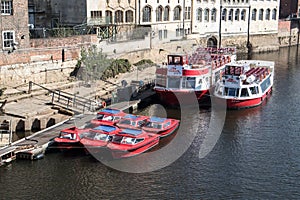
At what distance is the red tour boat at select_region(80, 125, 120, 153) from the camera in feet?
107

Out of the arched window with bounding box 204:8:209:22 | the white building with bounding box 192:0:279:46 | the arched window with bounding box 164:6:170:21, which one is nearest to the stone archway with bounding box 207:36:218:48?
the white building with bounding box 192:0:279:46

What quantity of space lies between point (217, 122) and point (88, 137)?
43.0ft

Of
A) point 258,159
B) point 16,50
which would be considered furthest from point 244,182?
point 16,50

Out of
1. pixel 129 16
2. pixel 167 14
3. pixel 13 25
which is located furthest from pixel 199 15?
pixel 13 25

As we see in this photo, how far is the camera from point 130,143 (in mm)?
32750

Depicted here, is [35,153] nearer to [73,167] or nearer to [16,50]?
[73,167]

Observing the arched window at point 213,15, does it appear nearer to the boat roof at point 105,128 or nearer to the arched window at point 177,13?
the arched window at point 177,13

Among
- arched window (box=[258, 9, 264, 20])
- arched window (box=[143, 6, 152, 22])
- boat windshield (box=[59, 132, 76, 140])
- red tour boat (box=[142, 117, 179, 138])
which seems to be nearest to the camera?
boat windshield (box=[59, 132, 76, 140])

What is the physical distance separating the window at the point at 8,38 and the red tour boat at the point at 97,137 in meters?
14.7

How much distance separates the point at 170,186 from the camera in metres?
28.6

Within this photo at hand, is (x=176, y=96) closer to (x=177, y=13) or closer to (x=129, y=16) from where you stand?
(x=129, y=16)

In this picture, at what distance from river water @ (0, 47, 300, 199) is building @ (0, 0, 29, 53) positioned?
15.7m

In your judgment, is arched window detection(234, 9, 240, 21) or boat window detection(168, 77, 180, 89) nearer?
boat window detection(168, 77, 180, 89)

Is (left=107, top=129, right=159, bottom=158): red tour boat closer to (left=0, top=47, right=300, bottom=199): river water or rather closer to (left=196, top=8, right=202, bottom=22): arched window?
(left=0, top=47, right=300, bottom=199): river water
